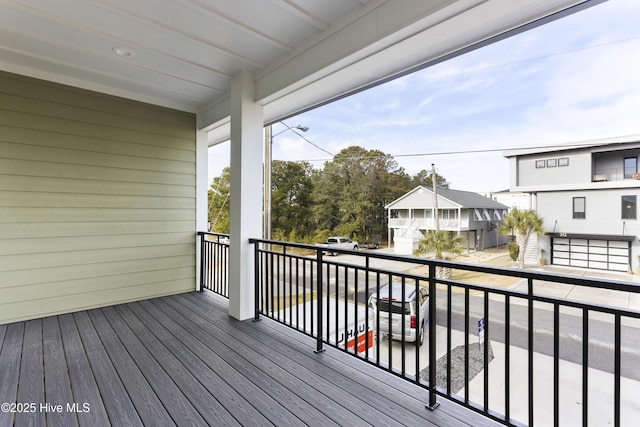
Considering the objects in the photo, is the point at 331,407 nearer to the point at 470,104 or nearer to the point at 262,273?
the point at 262,273

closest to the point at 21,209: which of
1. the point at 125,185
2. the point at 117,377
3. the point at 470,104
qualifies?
the point at 125,185

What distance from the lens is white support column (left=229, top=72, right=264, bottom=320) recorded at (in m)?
3.09

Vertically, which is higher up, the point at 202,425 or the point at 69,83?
the point at 69,83


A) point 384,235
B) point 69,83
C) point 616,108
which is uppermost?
point 69,83

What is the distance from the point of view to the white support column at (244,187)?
309 cm

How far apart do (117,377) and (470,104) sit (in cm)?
384

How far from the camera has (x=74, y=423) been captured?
164 centimetres

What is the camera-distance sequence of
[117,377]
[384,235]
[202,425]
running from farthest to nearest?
[384,235] < [117,377] < [202,425]

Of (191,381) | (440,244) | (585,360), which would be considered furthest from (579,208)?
(191,381)

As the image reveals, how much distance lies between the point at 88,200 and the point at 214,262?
1.61m

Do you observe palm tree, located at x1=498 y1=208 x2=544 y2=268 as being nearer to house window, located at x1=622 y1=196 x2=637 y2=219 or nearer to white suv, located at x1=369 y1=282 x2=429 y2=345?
house window, located at x1=622 y1=196 x2=637 y2=219

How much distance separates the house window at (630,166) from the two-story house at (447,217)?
77 cm

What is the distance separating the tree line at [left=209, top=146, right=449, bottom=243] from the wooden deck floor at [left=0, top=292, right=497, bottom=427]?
1.36 metres

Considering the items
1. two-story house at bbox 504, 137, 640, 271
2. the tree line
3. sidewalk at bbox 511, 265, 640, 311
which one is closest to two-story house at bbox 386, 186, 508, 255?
the tree line
